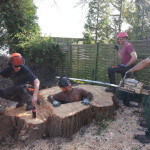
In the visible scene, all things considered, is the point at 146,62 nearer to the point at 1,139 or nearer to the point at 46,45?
the point at 1,139

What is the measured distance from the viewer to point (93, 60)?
6723 mm

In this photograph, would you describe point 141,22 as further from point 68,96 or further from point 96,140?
point 96,140

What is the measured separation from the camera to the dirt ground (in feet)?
9.86

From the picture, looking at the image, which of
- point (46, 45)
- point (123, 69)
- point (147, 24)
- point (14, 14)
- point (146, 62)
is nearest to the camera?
point (146, 62)

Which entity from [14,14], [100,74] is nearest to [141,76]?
[100,74]

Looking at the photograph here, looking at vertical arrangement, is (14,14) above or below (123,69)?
above

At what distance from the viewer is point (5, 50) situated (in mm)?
9852

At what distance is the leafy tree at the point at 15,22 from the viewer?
9250 millimetres

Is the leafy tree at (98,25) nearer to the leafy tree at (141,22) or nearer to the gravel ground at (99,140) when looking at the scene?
the leafy tree at (141,22)

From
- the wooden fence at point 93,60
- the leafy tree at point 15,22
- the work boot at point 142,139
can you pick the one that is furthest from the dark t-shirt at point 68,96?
the leafy tree at point 15,22

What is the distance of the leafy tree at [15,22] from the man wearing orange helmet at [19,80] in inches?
225

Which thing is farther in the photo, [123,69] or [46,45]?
[46,45]

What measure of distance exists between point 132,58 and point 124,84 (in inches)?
46.9

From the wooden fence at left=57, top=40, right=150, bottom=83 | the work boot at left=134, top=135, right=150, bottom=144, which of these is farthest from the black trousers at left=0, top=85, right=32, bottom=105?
the wooden fence at left=57, top=40, right=150, bottom=83
